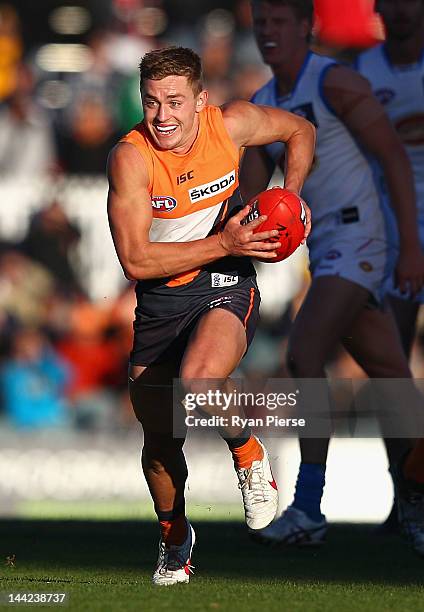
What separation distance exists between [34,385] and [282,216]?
Answer: 6.56 meters

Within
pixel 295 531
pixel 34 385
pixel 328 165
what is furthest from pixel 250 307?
pixel 34 385

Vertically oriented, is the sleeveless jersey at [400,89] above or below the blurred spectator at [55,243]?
above

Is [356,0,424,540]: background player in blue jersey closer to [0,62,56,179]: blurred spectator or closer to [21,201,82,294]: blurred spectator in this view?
[21,201,82,294]: blurred spectator

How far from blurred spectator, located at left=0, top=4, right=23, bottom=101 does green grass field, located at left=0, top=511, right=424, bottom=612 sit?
17.9 feet

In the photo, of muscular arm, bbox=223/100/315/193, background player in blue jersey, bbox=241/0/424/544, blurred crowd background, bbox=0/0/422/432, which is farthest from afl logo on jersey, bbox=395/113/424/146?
blurred crowd background, bbox=0/0/422/432

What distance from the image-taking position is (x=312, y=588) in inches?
211

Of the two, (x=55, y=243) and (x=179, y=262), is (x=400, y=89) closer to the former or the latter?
(x=179, y=262)

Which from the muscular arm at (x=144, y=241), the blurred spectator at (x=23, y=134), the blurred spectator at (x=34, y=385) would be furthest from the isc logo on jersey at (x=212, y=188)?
the blurred spectator at (x=23, y=134)

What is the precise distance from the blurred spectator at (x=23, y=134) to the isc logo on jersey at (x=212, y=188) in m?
6.68

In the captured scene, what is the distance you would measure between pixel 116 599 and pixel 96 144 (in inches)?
318

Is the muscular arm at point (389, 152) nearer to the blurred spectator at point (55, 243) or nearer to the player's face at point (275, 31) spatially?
the player's face at point (275, 31)

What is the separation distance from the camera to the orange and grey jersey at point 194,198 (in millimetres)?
5766

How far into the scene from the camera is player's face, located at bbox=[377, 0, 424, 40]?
7871 mm

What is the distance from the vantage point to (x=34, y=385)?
11.7 meters
